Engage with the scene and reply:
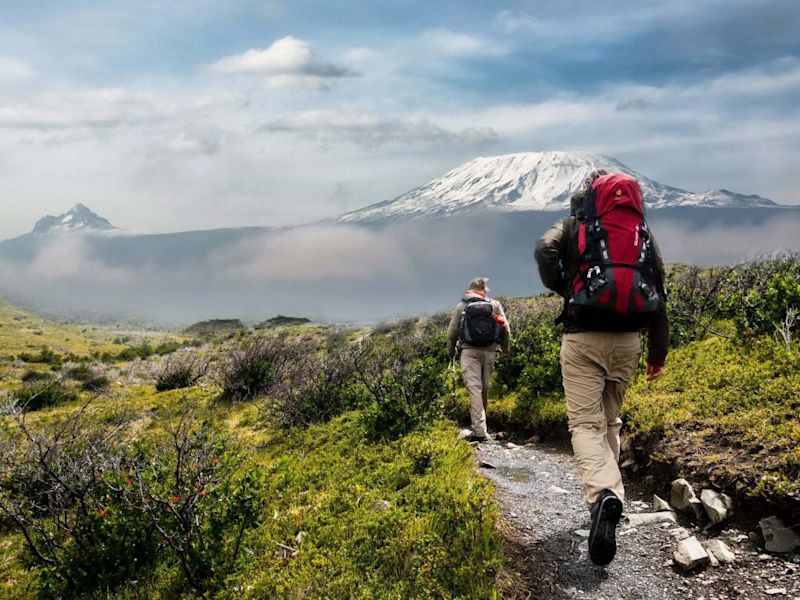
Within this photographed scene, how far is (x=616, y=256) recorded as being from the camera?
13.5 ft

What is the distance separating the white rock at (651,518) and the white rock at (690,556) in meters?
0.65

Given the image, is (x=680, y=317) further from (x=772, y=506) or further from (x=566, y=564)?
(x=566, y=564)

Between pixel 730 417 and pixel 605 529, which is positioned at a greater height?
pixel 730 417

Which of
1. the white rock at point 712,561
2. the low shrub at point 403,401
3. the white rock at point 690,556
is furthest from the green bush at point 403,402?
the white rock at point 712,561

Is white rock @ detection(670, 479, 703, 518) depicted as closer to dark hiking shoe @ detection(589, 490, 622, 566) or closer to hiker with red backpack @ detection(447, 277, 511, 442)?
dark hiking shoe @ detection(589, 490, 622, 566)

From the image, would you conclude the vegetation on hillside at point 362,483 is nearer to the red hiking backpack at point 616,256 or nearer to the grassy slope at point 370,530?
the grassy slope at point 370,530

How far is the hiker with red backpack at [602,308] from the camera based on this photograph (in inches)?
160

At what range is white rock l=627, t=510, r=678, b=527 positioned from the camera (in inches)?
184

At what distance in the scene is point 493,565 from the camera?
12.8 feet

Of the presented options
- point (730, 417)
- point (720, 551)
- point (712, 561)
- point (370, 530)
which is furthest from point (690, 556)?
point (370, 530)

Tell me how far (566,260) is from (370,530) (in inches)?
112

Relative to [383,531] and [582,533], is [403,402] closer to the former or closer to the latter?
[383,531]

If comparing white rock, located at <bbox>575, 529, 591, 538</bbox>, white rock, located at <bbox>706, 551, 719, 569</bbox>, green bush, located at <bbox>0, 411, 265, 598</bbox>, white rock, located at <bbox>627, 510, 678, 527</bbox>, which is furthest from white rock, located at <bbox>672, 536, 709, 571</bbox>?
green bush, located at <bbox>0, 411, 265, 598</bbox>

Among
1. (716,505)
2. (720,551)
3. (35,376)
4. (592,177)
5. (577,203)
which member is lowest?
(35,376)
